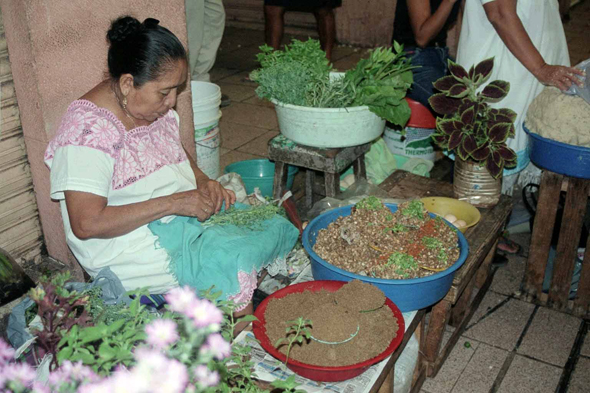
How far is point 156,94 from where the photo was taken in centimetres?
200

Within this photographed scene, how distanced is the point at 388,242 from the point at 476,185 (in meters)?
0.91

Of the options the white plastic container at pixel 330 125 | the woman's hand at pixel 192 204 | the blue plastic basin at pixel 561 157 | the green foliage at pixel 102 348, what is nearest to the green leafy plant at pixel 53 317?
the green foliage at pixel 102 348

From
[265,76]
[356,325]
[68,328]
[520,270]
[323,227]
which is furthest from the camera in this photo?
[520,270]

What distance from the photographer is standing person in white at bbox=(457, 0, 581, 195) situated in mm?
2814

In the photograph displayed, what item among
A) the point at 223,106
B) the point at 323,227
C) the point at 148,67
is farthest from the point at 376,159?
the point at 223,106

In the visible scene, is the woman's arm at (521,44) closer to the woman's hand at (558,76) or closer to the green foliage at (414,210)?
the woman's hand at (558,76)

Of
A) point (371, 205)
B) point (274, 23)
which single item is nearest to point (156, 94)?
point (371, 205)

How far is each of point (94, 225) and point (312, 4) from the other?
4.37 m

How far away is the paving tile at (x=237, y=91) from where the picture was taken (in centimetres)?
583

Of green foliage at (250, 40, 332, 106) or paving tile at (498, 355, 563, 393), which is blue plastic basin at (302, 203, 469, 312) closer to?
Answer: paving tile at (498, 355, 563, 393)

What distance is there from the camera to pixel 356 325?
5.44 ft

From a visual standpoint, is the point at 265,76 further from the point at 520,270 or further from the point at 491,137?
the point at 520,270

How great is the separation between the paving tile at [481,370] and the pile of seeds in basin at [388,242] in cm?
76

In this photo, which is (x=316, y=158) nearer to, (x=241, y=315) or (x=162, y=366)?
(x=241, y=315)
